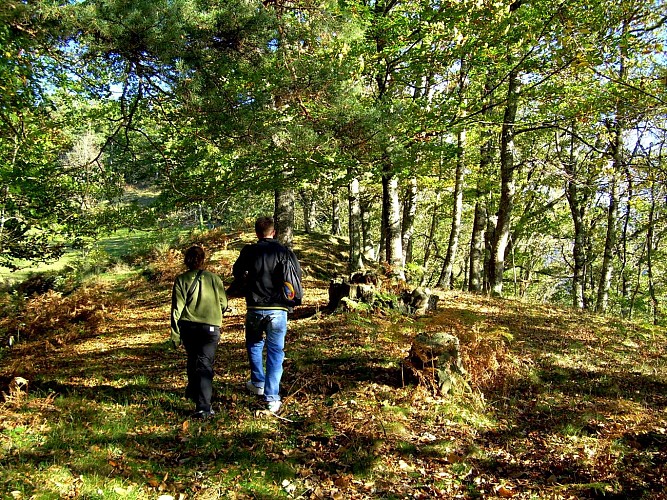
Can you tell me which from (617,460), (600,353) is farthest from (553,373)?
(617,460)

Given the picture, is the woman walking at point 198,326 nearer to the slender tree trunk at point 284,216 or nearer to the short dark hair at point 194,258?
the short dark hair at point 194,258

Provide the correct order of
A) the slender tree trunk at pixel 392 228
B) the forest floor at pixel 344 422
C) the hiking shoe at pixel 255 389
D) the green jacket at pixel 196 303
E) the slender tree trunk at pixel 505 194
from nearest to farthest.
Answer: the forest floor at pixel 344 422 < the green jacket at pixel 196 303 < the hiking shoe at pixel 255 389 < the slender tree trunk at pixel 392 228 < the slender tree trunk at pixel 505 194

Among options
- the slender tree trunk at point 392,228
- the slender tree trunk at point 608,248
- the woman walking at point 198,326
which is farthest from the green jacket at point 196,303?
the slender tree trunk at point 608,248

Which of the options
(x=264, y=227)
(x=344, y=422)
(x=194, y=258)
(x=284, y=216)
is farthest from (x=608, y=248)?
(x=194, y=258)

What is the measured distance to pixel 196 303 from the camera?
4.87 meters

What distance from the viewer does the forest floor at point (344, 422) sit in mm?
3939

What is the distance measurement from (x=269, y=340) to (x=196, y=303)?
40.4 inches

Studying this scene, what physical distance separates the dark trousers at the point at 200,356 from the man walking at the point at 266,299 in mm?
483

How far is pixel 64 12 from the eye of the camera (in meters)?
4.46

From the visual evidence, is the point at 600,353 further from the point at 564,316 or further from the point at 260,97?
the point at 260,97

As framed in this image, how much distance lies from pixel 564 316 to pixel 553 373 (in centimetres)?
478

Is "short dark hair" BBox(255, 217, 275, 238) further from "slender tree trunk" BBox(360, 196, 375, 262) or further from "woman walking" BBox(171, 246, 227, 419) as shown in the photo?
"slender tree trunk" BBox(360, 196, 375, 262)

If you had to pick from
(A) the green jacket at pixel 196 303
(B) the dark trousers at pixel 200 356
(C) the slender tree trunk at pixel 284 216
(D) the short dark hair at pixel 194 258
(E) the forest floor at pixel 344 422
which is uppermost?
(C) the slender tree trunk at pixel 284 216

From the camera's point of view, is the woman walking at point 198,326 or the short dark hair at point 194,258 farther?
the short dark hair at point 194,258
